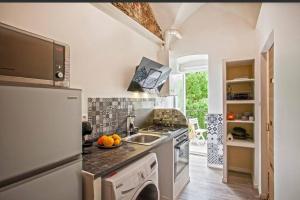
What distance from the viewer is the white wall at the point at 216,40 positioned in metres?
3.04

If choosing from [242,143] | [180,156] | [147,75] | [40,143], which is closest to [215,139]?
[242,143]

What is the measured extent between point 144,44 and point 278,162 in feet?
8.04

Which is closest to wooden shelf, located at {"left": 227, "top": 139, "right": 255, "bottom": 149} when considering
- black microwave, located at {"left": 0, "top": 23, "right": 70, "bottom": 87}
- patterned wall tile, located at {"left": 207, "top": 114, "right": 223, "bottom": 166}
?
patterned wall tile, located at {"left": 207, "top": 114, "right": 223, "bottom": 166}

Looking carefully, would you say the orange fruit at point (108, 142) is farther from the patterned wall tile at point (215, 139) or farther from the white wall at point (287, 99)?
the patterned wall tile at point (215, 139)

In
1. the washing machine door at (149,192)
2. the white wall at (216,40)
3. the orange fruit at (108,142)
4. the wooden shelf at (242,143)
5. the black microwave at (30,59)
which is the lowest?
the washing machine door at (149,192)

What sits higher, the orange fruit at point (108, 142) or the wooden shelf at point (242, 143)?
the orange fruit at point (108, 142)

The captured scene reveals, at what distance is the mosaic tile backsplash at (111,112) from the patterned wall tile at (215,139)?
1.43 metres

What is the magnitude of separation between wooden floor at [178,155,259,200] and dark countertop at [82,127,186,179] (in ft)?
3.89

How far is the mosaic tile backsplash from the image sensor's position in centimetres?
189

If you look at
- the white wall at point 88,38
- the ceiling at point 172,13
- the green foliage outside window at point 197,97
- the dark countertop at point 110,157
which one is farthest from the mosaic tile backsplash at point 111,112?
the green foliage outside window at point 197,97

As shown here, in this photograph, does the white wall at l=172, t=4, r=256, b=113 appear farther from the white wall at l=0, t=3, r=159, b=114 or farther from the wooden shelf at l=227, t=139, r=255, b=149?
the white wall at l=0, t=3, r=159, b=114

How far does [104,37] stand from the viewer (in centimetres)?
207

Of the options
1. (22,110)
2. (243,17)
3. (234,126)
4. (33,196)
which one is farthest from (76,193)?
(243,17)

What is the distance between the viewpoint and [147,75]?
8.62 ft
